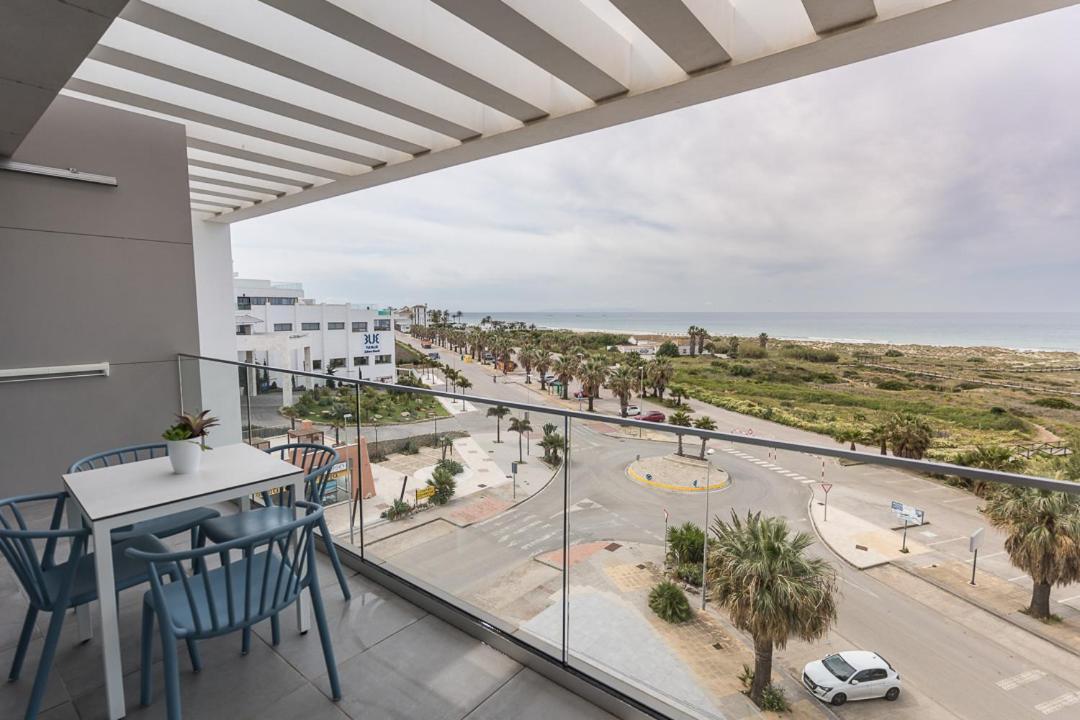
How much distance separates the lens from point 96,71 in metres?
3.91

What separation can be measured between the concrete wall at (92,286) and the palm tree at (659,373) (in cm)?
3698

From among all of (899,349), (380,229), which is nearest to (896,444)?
(899,349)

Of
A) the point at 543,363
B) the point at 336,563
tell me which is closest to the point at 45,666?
the point at 336,563

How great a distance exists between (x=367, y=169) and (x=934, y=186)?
7937cm

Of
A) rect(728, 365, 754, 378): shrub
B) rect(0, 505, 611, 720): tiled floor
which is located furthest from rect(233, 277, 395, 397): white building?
rect(728, 365, 754, 378): shrub

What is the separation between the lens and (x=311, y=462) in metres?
3.01

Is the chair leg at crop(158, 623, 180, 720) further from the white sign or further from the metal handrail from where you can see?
the white sign

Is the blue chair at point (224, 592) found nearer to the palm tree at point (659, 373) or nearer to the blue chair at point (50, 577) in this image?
the blue chair at point (50, 577)

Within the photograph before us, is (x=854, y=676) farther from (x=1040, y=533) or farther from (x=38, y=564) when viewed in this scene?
(x=38, y=564)

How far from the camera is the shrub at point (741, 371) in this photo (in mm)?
52969

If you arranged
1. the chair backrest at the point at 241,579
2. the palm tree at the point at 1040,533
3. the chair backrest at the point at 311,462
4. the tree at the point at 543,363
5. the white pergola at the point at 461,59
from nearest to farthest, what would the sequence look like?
1. the palm tree at the point at 1040,533
2. the chair backrest at the point at 241,579
3. the chair backrest at the point at 311,462
4. the white pergola at the point at 461,59
5. the tree at the point at 543,363

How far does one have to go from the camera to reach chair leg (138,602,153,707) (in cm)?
191

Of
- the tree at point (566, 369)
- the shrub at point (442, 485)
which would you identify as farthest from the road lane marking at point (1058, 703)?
the tree at point (566, 369)

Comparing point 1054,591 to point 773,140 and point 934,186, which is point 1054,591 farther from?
point 934,186
